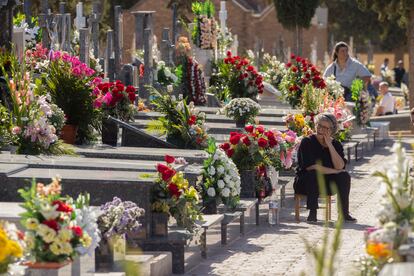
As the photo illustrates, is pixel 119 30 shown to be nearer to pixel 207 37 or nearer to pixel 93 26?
pixel 93 26

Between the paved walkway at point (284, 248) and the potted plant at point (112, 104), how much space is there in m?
2.27

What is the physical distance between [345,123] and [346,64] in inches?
140

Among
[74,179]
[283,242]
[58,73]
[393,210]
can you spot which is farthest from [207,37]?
[393,210]

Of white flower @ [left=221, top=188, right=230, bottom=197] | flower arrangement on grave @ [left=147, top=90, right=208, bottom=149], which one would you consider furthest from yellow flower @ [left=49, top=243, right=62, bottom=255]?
flower arrangement on grave @ [left=147, top=90, right=208, bottom=149]

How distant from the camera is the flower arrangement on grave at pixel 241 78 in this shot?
2361 cm

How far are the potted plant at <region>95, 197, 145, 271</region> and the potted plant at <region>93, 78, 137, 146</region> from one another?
5735 mm

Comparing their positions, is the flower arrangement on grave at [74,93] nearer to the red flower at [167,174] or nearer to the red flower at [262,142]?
the red flower at [262,142]

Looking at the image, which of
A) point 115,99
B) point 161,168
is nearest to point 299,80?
point 115,99

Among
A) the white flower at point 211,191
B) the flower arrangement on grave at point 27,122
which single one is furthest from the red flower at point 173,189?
the flower arrangement on grave at point 27,122

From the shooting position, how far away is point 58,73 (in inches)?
655

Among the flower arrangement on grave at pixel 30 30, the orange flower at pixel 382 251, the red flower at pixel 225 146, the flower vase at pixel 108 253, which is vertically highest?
the flower arrangement on grave at pixel 30 30

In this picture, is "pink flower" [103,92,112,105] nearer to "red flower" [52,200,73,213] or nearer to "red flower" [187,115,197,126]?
"red flower" [187,115,197,126]

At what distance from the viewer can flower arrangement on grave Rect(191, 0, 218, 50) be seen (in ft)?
88.6

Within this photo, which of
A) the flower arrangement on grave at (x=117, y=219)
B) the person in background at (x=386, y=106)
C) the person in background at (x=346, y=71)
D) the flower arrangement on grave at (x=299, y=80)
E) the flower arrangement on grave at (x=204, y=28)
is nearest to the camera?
the flower arrangement on grave at (x=117, y=219)
